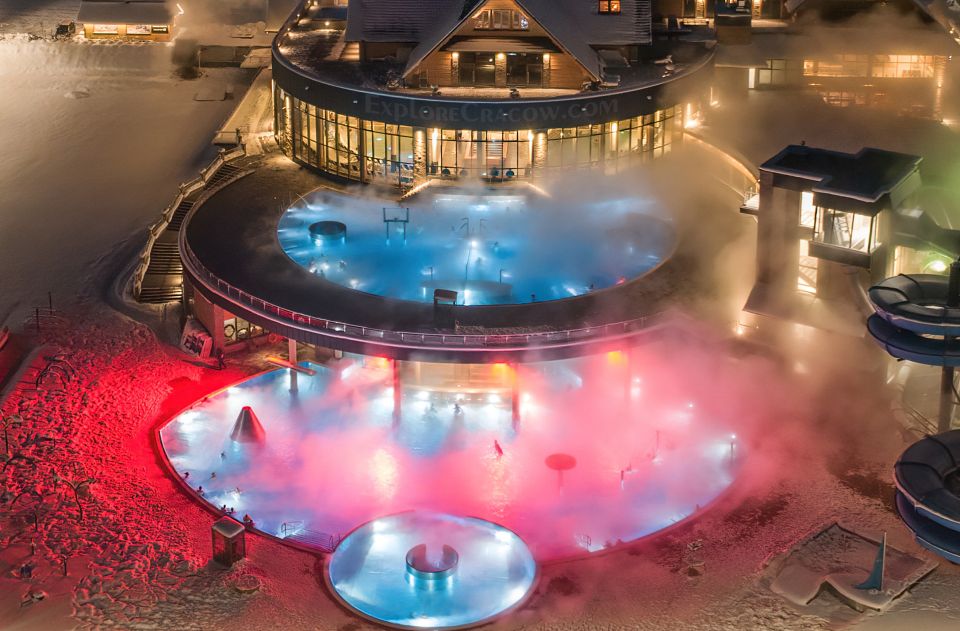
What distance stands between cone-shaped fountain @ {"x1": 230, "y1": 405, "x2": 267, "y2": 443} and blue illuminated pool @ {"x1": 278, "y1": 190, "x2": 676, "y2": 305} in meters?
9.64

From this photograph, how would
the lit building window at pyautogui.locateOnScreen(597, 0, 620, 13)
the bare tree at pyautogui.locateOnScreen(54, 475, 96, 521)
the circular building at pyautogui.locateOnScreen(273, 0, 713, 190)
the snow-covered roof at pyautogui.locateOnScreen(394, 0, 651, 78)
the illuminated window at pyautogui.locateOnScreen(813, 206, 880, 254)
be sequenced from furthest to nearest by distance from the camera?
the lit building window at pyautogui.locateOnScreen(597, 0, 620, 13) → the snow-covered roof at pyautogui.locateOnScreen(394, 0, 651, 78) → the circular building at pyautogui.locateOnScreen(273, 0, 713, 190) → the illuminated window at pyautogui.locateOnScreen(813, 206, 880, 254) → the bare tree at pyautogui.locateOnScreen(54, 475, 96, 521)

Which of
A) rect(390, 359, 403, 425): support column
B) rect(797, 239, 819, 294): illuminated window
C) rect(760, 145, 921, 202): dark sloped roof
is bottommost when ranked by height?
rect(390, 359, 403, 425): support column

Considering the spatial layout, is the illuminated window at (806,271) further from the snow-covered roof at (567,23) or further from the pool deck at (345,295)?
the snow-covered roof at (567,23)

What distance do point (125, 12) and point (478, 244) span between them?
5274 cm

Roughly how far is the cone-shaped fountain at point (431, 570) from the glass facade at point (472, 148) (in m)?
27.3

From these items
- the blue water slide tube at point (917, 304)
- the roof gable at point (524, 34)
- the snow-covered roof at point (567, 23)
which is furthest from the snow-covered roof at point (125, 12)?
the blue water slide tube at point (917, 304)

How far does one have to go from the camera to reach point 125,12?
112 meters

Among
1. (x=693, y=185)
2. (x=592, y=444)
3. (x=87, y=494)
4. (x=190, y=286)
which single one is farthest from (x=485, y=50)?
(x=87, y=494)

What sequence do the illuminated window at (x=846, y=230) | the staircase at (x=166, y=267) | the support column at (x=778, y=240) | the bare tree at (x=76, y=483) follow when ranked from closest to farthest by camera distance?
1. the bare tree at (x=76, y=483)
2. the illuminated window at (x=846, y=230)
3. the support column at (x=778, y=240)
4. the staircase at (x=166, y=267)

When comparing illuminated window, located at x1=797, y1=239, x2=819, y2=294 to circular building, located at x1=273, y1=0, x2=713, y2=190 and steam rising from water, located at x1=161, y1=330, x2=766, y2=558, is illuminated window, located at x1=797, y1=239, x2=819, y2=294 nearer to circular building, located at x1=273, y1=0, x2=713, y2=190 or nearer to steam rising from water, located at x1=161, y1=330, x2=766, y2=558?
steam rising from water, located at x1=161, y1=330, x2=766, y2=558

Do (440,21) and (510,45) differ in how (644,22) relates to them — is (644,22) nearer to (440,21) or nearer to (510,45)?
(510,45)

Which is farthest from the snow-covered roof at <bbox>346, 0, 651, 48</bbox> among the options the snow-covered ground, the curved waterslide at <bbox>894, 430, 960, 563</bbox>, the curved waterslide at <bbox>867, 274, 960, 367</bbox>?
the curved waterslide at <bbox>894, 430, 960, 563</bbox>

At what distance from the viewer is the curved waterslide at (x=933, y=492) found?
159ft

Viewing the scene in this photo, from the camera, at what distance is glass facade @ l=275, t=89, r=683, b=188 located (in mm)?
78625
